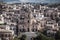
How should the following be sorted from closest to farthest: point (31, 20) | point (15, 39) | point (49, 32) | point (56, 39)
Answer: point (15, 39), point (56, 39), point (49, 32), point (31, 20)

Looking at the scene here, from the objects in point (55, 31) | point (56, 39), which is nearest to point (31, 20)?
point (55, 31)

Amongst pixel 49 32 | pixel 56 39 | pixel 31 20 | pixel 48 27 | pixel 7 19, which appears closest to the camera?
pixel 56 39

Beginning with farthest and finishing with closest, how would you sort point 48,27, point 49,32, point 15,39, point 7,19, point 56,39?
point 7,19 < point 48,27 < point 49,32 < point 56,39 < point 15,39

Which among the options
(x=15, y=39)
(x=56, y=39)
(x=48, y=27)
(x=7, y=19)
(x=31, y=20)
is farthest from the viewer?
(x=7, y=19)

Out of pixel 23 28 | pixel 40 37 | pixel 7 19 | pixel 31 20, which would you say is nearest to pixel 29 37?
pixel 40 37

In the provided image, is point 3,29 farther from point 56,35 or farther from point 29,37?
point 56,35

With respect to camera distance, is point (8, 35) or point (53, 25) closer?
point (8, 35)

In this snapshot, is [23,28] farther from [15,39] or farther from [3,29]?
[15,39]

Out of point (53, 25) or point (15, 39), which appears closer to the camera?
point (15, 39)
